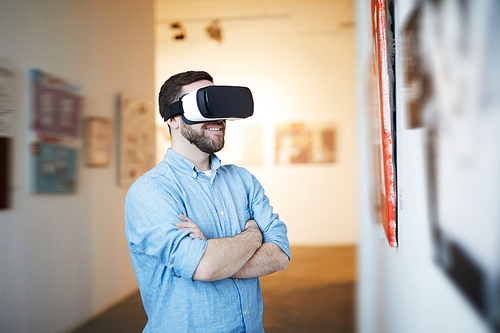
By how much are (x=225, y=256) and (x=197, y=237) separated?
0.11 metres

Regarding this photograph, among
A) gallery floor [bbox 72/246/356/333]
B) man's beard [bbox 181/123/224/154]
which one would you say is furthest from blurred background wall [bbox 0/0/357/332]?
man's beard [bbox 181/123/224/154]

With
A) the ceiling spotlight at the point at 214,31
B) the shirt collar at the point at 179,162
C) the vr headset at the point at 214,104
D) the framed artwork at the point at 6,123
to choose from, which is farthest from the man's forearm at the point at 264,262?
the ceiling spotlight at the point at 214,31

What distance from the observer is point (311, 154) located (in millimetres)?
6266

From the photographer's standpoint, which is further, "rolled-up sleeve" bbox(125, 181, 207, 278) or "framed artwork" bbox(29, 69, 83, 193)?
"framed artwork" bbox(29, 69, 83, 193)

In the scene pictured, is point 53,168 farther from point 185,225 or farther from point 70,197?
point 185,225

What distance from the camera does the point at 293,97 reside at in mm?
6301

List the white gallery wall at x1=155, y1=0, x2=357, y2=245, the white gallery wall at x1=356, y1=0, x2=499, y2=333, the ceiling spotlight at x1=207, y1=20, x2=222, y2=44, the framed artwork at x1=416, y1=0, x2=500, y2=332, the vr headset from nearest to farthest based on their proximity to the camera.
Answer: the framed artwork at x1=416, y1=0, x2=500, y2=332, the white gallery wall at x1=356, y1=0, x2=499, y2=333, the vr headset, the ceiling spotlight at x1=207, y1=20, x2=222, y2=44, the white gallery wall at x1=155, y1=0, x2=357, y2=245

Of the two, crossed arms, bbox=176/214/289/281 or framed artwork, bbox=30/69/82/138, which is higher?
framed artwork, bbox=30/69/82/138

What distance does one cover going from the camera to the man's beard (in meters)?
1.42

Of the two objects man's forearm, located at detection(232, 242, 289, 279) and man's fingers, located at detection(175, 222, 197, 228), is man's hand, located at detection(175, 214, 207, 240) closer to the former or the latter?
man's fingers, located at detection(175, 222, 197, 228)

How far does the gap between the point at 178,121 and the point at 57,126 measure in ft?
5.99

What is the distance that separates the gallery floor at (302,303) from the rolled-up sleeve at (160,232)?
2182 mm

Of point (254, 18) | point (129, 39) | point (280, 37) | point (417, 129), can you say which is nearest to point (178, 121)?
point (417, 129)

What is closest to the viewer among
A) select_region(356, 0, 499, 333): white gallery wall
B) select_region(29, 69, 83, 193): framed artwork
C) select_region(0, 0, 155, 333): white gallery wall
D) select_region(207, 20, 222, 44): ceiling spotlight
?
select_region(356, 0, 499, 333): white gallery wall
